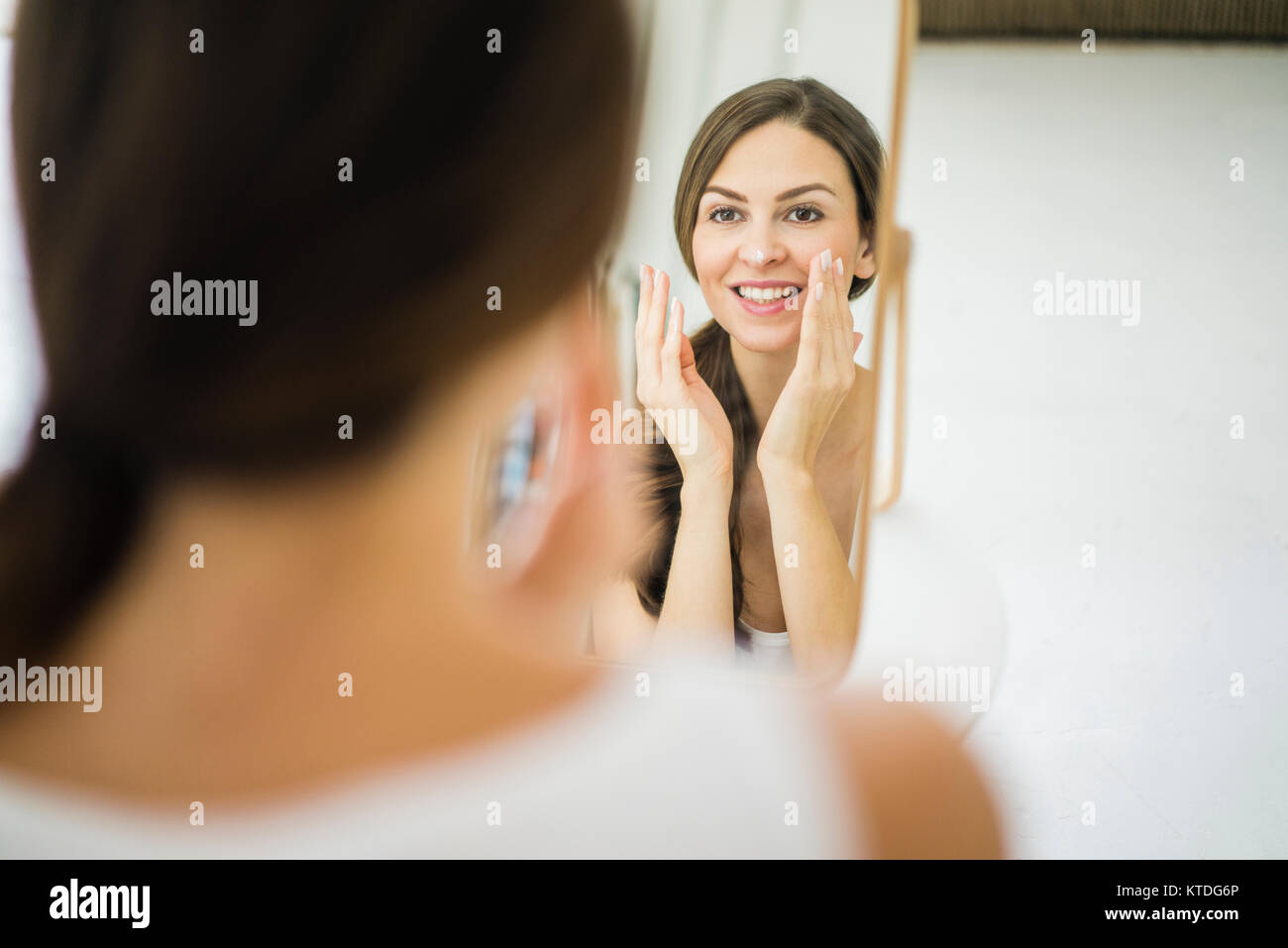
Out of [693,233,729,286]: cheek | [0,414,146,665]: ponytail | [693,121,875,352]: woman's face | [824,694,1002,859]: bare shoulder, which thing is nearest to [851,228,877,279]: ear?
[693,121,875,352]: woman's face

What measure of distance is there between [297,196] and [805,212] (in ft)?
1.59

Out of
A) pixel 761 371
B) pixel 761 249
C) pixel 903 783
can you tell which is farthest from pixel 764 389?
pixel 903 783

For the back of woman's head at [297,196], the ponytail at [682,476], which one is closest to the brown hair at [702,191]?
the ponytail at [682,476]

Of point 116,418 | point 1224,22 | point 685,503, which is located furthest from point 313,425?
point 1224,22

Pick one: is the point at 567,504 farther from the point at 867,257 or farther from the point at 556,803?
the point at 867,257

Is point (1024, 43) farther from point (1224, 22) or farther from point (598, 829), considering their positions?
point (598, 829)

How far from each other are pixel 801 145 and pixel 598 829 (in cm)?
56

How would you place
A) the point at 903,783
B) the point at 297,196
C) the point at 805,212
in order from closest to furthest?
1. the point at 297,196
2. the point at 903,783
3. the point at 805,212

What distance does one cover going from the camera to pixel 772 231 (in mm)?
718

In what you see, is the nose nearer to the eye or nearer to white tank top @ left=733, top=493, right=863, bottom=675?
the eye

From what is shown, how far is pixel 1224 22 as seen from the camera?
1504mm

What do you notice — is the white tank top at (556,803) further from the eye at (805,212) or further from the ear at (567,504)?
the eye at (805,212)

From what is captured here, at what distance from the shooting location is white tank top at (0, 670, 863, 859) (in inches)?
15.5

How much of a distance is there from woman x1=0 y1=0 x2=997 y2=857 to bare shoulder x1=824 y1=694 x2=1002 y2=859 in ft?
0.17
